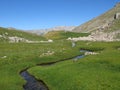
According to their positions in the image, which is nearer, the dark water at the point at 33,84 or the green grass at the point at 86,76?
the green grass at the point at 86,76

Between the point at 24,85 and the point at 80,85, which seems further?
the point at 24,85

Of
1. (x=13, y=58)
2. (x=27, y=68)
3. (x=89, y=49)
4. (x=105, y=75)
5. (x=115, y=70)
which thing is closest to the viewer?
(x=105, y=75)

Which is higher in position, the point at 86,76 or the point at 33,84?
the point at 86,76

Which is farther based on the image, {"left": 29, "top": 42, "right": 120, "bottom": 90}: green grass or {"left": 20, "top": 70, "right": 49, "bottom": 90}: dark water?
{"left": 20, "top": 70, "right": 49, "bottom": 90}: dark water

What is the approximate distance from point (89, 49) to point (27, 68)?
205 ft

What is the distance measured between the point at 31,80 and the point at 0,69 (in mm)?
13857

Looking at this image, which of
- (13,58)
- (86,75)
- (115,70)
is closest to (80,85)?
(86,75)

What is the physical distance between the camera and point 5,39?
178750 mm

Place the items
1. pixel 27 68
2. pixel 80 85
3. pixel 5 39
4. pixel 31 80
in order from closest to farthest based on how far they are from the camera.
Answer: pixel 80 85 < pixel 31 80 < pixel 27 68 < pixel 5 39

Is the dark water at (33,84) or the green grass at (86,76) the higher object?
the green grass at (86,76)

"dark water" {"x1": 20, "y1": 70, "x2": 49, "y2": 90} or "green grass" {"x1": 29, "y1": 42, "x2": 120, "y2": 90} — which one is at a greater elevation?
"green grass" {"x1": 29, "y1": 42, "x2": 120, "y2": 90}

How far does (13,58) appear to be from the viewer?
84.2m

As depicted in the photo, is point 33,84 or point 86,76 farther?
point 33,84

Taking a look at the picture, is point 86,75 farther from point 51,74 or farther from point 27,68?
point 27,68
